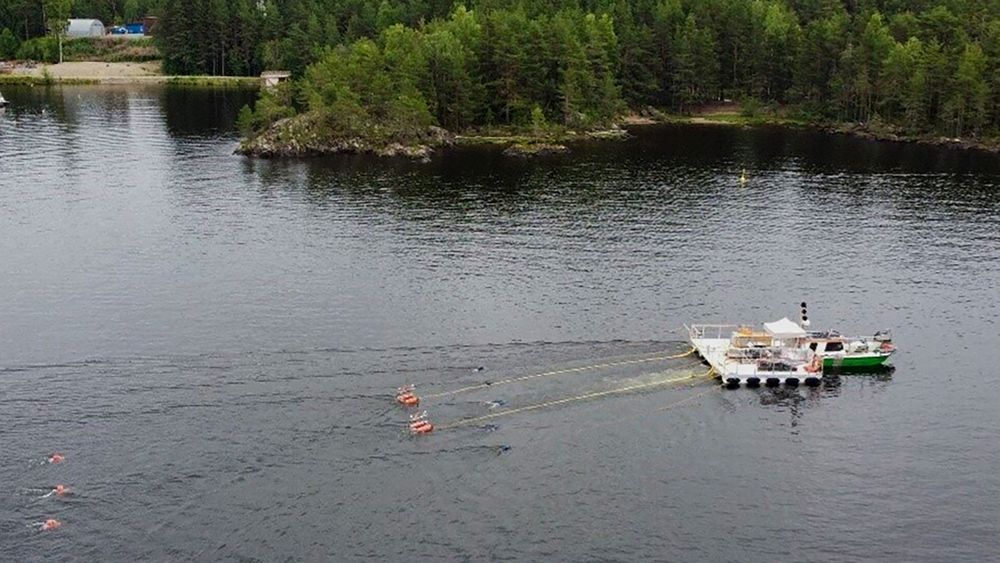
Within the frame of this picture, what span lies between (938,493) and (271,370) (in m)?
52.5

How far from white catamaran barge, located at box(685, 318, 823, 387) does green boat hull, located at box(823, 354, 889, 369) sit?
1831 mm

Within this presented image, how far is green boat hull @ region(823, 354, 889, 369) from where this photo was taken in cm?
8812

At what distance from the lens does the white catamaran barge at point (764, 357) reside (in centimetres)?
8562

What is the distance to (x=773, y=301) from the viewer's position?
104 metres

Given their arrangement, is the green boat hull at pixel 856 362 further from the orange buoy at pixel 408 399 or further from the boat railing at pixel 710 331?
the orange buoy at pixel 408 399

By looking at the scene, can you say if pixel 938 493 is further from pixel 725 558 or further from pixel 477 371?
pixel 477 371

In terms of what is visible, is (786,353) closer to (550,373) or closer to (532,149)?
(550,373)

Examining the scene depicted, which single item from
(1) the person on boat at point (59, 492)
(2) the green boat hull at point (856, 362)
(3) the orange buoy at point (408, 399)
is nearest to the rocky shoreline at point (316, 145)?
(2) the green boat hull at point (856, 362)

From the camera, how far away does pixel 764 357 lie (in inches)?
3430

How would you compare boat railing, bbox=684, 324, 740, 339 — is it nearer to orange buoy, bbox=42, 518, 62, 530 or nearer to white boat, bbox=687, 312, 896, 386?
white boat, bbox=687, 312, 896, 386

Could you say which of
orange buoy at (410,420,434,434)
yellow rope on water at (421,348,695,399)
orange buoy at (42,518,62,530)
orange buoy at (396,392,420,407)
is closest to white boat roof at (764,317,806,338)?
yellow rope on water at (421,348,695,399)

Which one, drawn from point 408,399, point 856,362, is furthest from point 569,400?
point 856,362

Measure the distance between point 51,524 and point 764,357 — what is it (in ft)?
190

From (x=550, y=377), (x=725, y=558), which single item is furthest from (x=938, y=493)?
(x=550, y=377)
